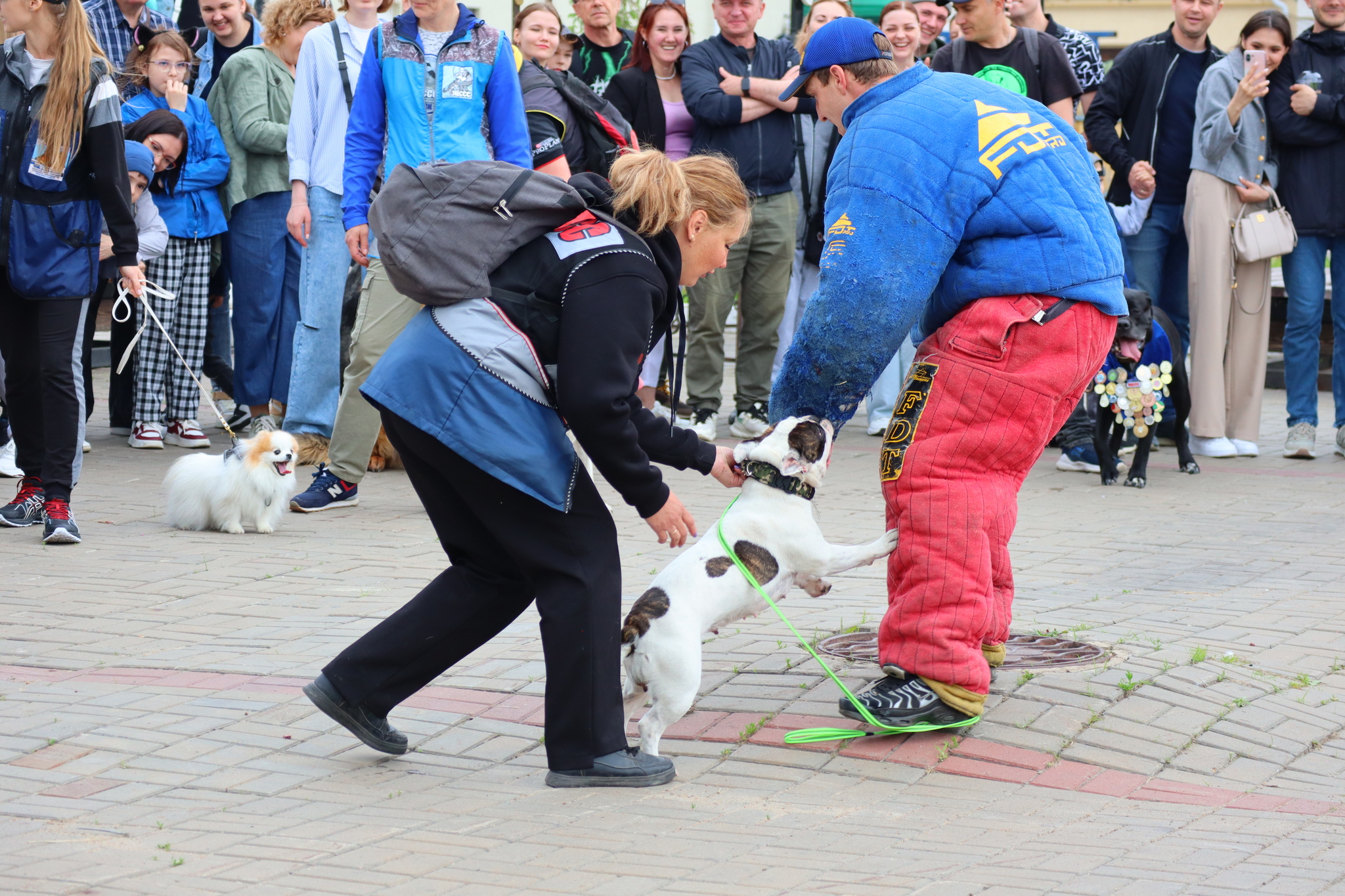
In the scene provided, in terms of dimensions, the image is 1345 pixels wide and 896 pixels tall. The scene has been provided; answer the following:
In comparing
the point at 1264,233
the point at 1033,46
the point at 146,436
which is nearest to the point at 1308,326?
the point at 1264,233

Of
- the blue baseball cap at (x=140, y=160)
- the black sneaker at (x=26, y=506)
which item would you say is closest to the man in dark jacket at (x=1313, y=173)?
the blue baseball cap at (x=140, y=160)

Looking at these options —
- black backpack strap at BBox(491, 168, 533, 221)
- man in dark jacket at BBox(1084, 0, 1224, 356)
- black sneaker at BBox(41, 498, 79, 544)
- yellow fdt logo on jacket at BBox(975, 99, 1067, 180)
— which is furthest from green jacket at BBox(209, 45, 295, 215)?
yellow fdt logo on jacket at BBox(975, 99, 1067, 180)

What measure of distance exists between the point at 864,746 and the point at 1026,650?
A: 106 centimetres

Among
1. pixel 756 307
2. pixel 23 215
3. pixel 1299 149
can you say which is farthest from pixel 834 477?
pixel 23 215

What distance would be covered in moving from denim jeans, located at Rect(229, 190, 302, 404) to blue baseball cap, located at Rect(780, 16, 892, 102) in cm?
574

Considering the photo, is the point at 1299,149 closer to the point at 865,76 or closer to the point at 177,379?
the point at 865,76

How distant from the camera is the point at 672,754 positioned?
4410mm

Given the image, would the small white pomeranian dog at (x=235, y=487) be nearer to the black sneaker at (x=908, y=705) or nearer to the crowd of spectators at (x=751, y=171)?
the crowd of spectators at (x=751, y=171)

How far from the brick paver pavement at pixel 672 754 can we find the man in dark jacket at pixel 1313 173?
3.31 m

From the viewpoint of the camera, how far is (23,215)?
21.7 feet

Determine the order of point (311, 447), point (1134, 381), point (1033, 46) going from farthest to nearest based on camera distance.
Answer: point (1033, 46)
point (311, 447)
point (1134, 381)

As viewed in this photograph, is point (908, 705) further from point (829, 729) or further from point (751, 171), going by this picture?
point (751, 171)

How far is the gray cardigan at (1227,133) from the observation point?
938cm

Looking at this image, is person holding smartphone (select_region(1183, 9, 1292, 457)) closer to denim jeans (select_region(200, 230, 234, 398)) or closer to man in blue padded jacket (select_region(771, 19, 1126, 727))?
A: man in blue padded jacket (select_region(771, 19, 1126, 727))
